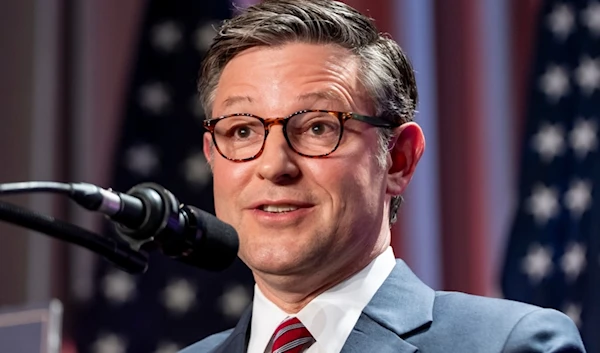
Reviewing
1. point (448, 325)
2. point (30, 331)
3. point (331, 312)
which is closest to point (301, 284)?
point (331, 312)

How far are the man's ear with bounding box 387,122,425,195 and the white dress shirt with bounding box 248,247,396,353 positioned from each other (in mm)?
153

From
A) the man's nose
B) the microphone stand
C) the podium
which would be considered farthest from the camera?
the podium

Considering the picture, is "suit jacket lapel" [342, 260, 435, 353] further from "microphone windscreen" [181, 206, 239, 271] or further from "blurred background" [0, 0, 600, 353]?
"blurred background" [0, 0, 600, 353]

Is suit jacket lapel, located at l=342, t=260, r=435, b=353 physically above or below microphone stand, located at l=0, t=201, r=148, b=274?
below

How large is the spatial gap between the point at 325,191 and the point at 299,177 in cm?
6

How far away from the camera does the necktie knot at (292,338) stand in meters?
1.76

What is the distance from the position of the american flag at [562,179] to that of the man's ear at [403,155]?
0.97 metres

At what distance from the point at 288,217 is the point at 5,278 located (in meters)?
1.80

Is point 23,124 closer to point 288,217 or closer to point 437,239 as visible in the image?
point 437,239

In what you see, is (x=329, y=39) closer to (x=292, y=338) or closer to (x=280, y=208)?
(x=280, y=208)

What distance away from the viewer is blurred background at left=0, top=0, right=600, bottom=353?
2803 mm

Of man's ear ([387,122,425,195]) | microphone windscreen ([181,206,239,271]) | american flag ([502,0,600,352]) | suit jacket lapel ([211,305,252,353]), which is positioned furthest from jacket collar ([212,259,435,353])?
american flag ([502,0,600,352])

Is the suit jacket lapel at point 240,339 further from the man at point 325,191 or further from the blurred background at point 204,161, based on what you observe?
the blurred background at point 204,161

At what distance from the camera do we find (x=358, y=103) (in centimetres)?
186
